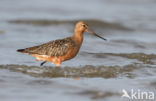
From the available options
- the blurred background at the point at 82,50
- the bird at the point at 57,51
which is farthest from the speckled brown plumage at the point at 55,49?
the blurred background at the point at 82,50

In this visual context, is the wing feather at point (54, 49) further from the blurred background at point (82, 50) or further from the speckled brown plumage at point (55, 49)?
the blurred background at point (82, 50)

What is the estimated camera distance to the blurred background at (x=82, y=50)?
26.8ft

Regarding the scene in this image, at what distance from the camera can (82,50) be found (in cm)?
1234

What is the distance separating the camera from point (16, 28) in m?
15.4

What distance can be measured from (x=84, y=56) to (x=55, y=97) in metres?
4.05

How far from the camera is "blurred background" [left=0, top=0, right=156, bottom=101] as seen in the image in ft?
26.8

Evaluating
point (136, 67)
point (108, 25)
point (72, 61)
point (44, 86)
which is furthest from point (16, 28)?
point (44, 86)

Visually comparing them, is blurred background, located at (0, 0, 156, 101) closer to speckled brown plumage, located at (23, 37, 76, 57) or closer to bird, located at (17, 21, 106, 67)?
bird, located at (17, 21, 106, 67)

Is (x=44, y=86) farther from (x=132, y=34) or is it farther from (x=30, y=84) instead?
(x=132, y=34)

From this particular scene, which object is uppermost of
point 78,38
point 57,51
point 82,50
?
point 78,38

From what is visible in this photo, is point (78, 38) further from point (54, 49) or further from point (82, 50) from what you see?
point (82, 50)

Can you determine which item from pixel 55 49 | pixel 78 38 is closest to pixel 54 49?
pixel 55 49

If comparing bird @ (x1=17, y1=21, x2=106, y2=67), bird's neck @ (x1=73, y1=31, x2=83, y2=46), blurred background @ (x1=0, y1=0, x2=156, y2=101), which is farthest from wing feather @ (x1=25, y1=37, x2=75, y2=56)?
blurred background @ (x1=0, y1=0, x2=156, y2=101)

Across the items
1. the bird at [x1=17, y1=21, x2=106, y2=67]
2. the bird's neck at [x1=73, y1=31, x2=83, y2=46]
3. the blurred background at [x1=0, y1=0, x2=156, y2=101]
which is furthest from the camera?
the bird's neck at [x1=73, y1=31, x2=83, y2=46]
